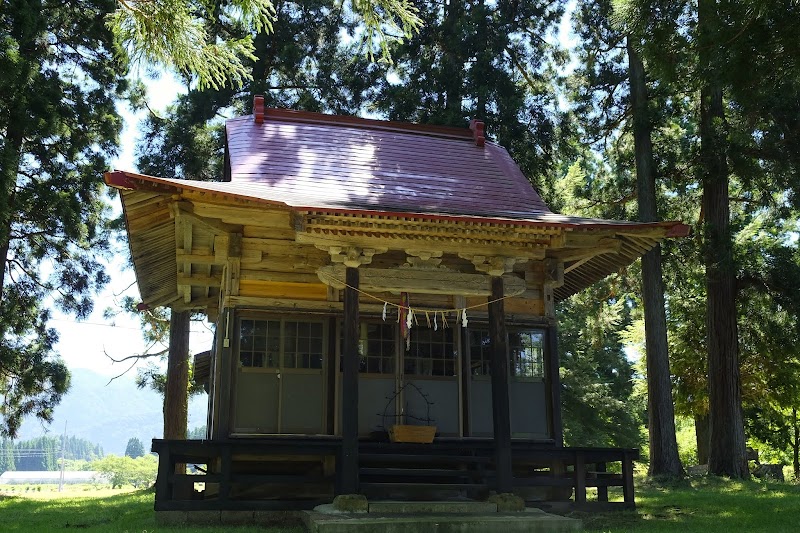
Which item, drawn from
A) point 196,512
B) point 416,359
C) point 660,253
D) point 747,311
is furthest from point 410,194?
point 747,311

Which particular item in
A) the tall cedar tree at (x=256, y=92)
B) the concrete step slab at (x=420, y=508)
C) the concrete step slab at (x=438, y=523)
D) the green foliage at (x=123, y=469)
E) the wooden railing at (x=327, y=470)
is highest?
the tall cedar tree at (x=256, y=92)

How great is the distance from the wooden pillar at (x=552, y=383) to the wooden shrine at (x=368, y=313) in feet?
0.10

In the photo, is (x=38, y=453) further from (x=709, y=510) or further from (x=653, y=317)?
(x=709, y=510)

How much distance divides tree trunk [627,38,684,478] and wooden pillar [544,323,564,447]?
527cm

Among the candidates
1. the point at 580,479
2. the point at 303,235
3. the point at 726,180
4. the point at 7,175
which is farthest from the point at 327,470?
the point at 726,180

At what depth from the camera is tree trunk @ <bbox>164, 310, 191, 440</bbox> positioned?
1864cm

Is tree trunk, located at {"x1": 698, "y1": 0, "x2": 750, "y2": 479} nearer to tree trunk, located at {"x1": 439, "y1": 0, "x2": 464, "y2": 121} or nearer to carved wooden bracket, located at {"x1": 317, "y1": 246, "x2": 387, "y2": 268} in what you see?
tree trunk, located at {"x1": 439, "y1": 0, "x2": 464, "y2": 121}

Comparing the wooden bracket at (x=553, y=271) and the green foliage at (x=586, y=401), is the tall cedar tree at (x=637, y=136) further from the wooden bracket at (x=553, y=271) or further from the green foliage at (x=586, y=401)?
the green foliage at (x=586, y=401)

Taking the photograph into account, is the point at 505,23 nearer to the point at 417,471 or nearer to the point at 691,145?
the point at 691,145

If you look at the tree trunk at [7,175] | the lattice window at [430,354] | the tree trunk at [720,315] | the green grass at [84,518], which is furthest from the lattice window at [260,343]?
the tree trunk at [720,315]

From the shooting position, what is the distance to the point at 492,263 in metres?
10.0

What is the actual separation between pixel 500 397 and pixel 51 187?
14.2 metres

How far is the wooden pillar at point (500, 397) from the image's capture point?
30.7 ft

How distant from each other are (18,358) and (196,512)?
39.0 feet
